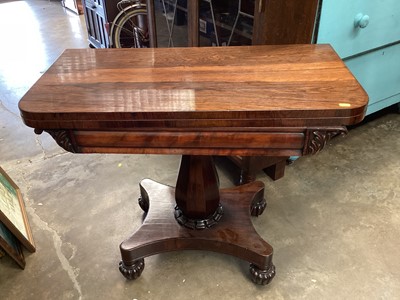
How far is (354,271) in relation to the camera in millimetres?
1223

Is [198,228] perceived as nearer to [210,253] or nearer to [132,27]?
[210,253]

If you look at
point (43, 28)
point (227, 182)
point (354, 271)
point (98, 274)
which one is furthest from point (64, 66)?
point (43, 28)

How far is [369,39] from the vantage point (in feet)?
5.11

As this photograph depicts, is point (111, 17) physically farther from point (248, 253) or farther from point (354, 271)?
point (354, 271)

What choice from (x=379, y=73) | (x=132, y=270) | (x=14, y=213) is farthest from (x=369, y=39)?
(x=14, y=213)

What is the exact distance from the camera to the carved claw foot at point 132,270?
3.92 feet

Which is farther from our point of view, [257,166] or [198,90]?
[257,166]

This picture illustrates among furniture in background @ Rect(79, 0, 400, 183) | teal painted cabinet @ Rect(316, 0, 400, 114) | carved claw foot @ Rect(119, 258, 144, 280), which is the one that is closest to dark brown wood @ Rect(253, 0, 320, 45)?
furniture in background @ Rect(79, 0, 400, 183)

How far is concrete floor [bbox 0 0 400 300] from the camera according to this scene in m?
1.19

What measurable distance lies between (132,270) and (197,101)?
692 millimetres

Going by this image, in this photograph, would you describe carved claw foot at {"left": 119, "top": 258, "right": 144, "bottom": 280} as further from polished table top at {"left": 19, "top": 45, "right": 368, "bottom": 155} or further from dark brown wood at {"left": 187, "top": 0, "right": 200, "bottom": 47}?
dark brown wood at {"left": 187, "top": 0, "right": 200, "bottom": 47}

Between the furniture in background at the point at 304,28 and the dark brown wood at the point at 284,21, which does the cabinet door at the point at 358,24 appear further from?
the dark brown wood at the point at 284,21

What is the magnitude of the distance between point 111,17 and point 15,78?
2.90ft

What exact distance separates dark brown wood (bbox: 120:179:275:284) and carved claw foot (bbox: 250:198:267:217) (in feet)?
0.26
